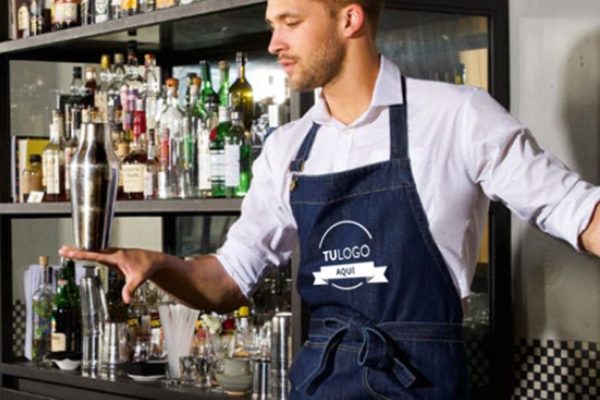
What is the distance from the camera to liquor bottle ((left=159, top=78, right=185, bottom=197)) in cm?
366

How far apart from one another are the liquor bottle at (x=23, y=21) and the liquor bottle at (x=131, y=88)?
1.17ft

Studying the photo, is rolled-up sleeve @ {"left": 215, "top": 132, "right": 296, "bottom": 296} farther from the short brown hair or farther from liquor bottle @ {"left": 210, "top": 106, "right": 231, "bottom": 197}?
liquor bottle @ {"left": 210, "top": 106, "right": 231, "bottom": 197}

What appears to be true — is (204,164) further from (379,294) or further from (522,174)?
(522,174)

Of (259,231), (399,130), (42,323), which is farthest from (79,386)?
(399,130)

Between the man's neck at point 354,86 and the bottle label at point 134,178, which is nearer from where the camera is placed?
the man's neck at point 354,86

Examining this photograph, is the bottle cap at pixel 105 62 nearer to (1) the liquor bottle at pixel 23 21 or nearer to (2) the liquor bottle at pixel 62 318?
(1) the liquor bottle at pixel 23 21

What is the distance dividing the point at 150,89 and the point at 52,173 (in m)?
0.44

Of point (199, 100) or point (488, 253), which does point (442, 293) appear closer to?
point (488, 253)

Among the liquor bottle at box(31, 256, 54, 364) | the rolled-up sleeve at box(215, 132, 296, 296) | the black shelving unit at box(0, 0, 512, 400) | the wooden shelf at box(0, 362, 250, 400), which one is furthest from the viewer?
the liquor bottle at box(31, 256, 54, 364)

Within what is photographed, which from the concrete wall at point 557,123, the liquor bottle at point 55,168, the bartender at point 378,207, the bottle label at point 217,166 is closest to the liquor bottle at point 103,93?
the liquor bottle at point 55,168

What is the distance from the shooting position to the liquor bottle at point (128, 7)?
12.2 feet

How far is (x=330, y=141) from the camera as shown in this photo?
2.55 meters

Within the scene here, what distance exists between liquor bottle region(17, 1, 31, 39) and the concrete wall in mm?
1735

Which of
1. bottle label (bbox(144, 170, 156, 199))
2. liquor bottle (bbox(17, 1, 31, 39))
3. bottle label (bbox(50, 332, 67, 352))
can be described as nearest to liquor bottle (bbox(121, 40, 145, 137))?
bottle label (bbox(144, 170, 156, 199))
